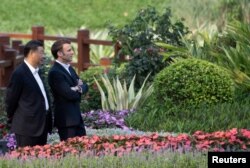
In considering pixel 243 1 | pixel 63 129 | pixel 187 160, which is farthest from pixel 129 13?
pixel 187 160

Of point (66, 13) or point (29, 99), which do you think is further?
point (66, 13)

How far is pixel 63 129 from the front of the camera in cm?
1127

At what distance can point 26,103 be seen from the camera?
35.3 ft

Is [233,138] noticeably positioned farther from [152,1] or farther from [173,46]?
[152,1]

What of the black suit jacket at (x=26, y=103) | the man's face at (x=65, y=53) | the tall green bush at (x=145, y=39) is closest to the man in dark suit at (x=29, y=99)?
the black suit jacket at (x=26, y=103)

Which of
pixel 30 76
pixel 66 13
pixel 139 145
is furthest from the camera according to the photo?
pixel 66 13

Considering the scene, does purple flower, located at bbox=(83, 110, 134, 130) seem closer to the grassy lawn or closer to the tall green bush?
the tall green bush

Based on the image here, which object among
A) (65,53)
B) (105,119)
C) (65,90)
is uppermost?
(65,53)

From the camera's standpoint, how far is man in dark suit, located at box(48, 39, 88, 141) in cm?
1104

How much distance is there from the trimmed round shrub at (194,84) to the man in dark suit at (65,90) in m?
2.35

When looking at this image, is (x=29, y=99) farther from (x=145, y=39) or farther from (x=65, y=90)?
(x=145, y=39)

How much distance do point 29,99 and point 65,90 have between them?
0.45 meters

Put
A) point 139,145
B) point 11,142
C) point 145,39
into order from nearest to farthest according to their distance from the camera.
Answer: point 139,145 → point 11,142 → point 145,39

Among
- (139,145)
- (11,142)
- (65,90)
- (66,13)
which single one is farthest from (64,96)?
(66,13)
